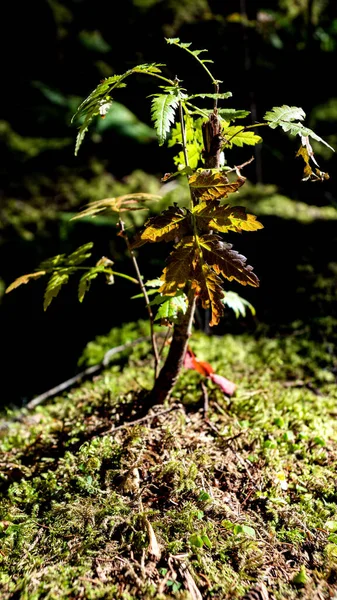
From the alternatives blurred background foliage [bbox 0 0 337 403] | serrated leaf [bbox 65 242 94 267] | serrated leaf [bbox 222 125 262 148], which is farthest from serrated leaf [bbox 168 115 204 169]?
blurred background foliage [bbox 0 0 337 403]

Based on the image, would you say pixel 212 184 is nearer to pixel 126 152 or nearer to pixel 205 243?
pixel 205 243

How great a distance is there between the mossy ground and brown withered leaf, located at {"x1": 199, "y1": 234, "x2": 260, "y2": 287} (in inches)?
38.9

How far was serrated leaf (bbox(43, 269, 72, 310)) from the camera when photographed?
6.22 ft

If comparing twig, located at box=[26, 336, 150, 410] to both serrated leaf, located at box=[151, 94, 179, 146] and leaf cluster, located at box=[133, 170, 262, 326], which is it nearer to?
leaf cluster, located at box=[133, 170, 262, 326]

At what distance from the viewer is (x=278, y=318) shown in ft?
13.0

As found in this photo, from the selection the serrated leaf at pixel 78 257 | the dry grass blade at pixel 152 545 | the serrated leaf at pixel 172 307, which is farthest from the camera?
the serrated leaf at pixel 78 257

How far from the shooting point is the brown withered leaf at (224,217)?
1.56 meters

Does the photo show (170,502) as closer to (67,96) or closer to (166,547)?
(166,547)

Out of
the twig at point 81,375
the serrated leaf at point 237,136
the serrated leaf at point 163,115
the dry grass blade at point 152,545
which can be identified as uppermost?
the serrated leaf at point 163,115

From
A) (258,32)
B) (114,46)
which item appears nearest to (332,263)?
(258,32)

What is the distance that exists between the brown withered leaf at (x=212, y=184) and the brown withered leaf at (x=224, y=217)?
0.04 metres

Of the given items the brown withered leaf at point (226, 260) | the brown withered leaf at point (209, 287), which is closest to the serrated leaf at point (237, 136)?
the brown withered leaf at point (226, 260)

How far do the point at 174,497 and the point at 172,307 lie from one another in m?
0.87

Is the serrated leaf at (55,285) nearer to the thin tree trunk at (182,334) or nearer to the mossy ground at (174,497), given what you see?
the thin tree trunk at (182,334)
